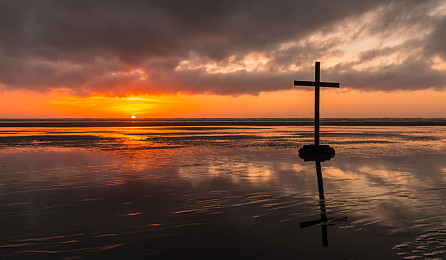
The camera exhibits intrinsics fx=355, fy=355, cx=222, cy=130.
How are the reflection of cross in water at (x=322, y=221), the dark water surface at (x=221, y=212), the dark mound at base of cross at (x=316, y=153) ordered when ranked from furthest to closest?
the dark mound at base of cross at (x=316, y=153) < the reflection of cross in water at (x=322, y=221) < the dark water surface at (x=221, y=212)

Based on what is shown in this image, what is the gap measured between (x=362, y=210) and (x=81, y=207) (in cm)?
694

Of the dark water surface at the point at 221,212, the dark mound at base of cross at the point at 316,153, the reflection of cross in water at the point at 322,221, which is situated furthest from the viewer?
the dark mound at base of cross at the point at 316,153

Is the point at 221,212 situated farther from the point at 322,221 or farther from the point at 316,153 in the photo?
the point at 316,153

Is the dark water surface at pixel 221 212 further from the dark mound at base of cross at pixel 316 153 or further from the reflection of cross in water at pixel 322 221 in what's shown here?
the dark mound at base of cross at pixel 316 153

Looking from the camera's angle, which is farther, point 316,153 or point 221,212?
point 316,153

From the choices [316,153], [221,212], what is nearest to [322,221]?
[221,212]

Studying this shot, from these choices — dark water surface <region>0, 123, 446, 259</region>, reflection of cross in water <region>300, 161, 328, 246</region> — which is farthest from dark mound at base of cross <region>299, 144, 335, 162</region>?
reflection of cross in water <region>300, 161, 328, 246</region>

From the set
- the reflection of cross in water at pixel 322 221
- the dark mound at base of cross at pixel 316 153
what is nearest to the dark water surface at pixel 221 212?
the reflection of cross in water at pixel 322 221

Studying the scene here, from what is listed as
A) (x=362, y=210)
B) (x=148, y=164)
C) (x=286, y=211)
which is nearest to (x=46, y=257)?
(x=286, y=211)

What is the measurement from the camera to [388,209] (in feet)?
28.0

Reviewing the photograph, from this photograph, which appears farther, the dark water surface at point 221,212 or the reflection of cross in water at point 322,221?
the reflection of cross in water at point 322,221

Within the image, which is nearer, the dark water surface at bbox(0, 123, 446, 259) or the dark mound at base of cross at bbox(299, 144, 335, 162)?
the dark water surface at bbox(0, 123, 446, 259)

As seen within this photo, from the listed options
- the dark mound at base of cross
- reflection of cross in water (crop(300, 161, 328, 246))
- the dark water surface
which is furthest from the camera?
the dark mound at base of cross

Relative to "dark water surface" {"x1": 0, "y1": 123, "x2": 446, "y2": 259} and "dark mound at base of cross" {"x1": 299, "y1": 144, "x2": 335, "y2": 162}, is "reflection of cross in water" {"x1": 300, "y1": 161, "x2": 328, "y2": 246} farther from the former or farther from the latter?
"dark mound at base of cross" {"x1": 299, "y1": 144, "x2": 335, "y2": 162}
